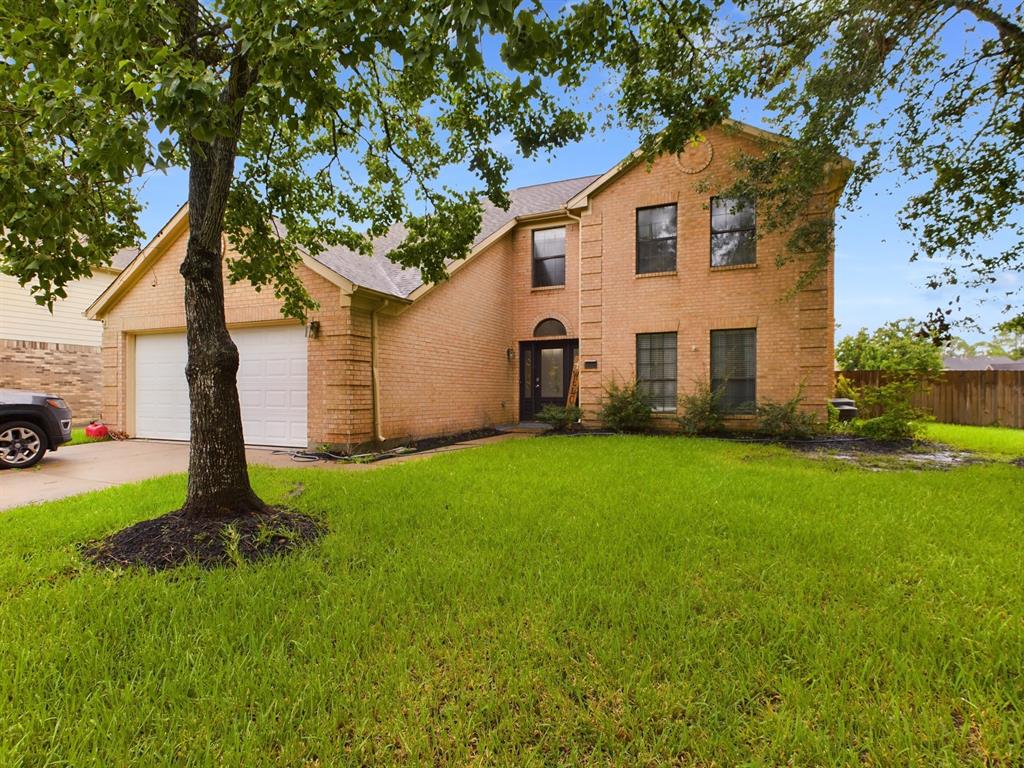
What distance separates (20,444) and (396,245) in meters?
7.79

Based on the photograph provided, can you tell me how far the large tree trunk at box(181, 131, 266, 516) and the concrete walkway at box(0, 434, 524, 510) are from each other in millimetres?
2904

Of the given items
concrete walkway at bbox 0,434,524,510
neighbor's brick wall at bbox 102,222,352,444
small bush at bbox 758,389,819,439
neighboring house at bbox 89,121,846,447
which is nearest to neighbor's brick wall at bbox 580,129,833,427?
neighboring house at bbox 89,121,846,447

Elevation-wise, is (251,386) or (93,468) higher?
(251,386)

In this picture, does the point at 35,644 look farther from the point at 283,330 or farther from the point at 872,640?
the point at 283,330

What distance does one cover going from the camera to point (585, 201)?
11.5m

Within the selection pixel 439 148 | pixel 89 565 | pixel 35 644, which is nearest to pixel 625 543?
pixel 35 644

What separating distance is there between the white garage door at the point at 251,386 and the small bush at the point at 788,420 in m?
9.16

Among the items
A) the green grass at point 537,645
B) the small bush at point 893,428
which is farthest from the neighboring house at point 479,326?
the green grass at point 537,645

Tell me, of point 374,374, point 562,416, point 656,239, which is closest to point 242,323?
point 374,374

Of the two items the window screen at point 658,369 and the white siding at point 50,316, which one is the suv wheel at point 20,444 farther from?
the window screen at point 658,369

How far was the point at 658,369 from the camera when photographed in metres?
11.0

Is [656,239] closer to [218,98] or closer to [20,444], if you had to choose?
[218,98]

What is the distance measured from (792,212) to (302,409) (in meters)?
10.0

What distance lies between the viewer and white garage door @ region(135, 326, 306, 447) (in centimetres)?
885
